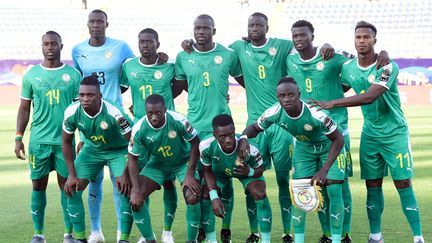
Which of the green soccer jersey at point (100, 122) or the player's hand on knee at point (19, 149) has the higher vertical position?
the green soccer jersey at point (100, 122)

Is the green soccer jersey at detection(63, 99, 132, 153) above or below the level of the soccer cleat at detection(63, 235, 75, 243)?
above

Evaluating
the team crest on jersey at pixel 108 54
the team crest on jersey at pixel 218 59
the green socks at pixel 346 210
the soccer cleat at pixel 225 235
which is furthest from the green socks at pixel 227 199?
the team crest on jersey at pixel 108 54

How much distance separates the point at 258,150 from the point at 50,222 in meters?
2.82

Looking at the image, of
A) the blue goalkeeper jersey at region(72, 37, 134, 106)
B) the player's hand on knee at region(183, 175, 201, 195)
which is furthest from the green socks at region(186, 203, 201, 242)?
the blue goalkeeper jersey at region(72, 37, 134, 106)

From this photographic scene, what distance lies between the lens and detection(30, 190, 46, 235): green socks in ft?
26.6

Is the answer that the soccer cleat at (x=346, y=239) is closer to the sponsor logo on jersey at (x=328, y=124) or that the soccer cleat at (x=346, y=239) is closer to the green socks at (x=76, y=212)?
the sponsor logo on jersey at (x=328, y=124)

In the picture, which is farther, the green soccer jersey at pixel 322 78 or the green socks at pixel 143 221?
the green soccer jersey at pixel 322 78

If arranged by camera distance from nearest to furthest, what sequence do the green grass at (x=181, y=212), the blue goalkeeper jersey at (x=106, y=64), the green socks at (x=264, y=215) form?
the green socks at (x=264, y=215)
the green grass at (x=181, y=212)
the blue goalkeeper jersey at (x=106, y=64)

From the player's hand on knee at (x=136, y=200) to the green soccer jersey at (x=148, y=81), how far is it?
1.11 metres

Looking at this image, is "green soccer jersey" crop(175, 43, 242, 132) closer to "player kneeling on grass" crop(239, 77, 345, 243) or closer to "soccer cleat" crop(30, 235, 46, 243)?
"player kneeling on grass" crop(239, 77, 345, 243)

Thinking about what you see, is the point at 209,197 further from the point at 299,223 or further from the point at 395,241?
the point at 395,241

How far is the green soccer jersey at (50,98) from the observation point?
8180 millimetres

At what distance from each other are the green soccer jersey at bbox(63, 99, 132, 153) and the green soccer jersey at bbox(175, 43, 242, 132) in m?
0.75

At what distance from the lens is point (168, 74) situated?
8375 millimetres
